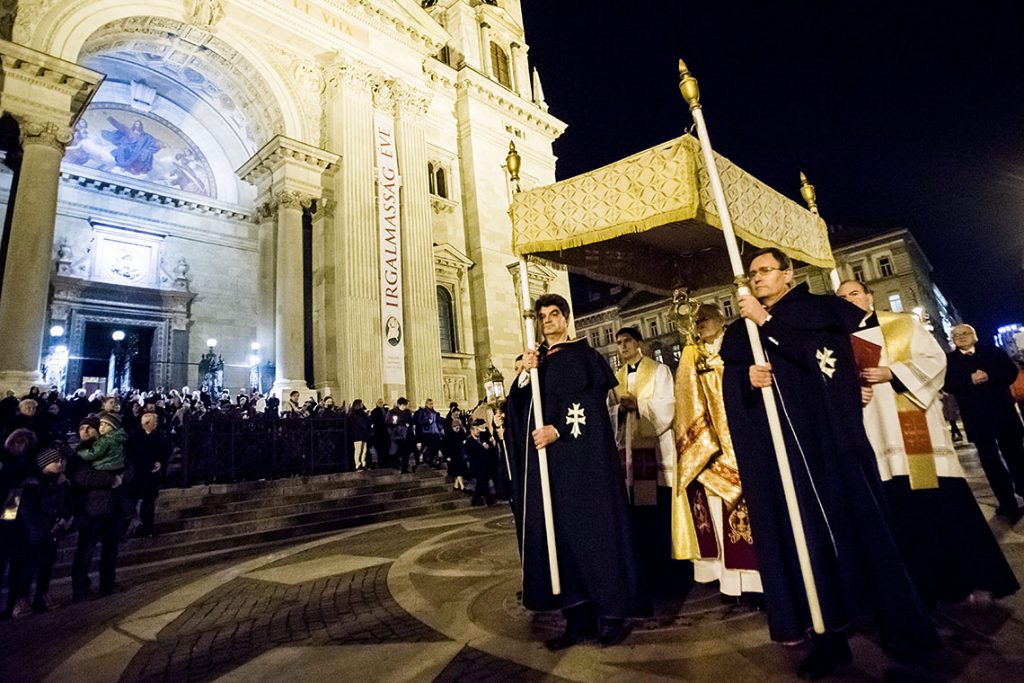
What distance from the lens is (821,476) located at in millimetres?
2461

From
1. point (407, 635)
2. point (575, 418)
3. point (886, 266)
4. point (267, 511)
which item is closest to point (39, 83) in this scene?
point (267, 511)

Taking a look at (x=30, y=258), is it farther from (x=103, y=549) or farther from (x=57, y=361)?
(x=103, y=549)

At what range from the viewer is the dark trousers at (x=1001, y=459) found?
5.23 meters

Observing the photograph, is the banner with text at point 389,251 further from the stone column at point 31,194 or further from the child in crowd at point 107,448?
the child in crowd at point 107,448

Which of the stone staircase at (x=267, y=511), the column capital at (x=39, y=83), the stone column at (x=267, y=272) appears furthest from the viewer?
the stone column at (x=267, y=272)

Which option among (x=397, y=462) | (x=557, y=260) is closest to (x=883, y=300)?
(x=397, y=462)

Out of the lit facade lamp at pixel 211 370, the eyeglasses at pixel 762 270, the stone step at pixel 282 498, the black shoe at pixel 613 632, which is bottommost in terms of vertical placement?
the black shoe at pixel 613 632

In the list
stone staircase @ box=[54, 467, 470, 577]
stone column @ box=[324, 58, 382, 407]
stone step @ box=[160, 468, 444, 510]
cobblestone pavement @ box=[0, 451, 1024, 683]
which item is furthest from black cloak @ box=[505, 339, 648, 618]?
stone column @ box=[324, 58, 382, 407]

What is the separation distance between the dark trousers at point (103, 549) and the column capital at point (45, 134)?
1075 centimetres

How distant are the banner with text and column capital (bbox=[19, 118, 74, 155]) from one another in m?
7.63

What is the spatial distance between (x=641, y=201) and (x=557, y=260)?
168 cm

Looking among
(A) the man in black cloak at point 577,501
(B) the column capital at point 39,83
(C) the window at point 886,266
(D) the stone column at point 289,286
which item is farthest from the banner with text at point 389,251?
(C) the window at point 886,266

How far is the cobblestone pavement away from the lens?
8.09 feet

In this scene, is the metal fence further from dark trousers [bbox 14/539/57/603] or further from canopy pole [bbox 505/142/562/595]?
canopy pole [bbox 505/142/562/595]
